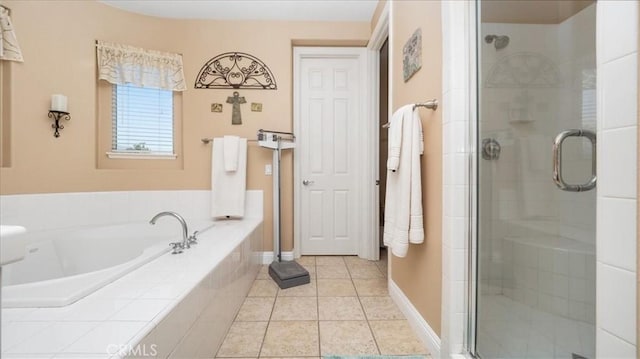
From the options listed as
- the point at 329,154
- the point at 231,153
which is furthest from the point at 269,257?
the point at 329,154

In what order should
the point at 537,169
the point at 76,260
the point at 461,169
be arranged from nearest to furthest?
the point at 461,169 < the point at 537,169 < the point at 76,260

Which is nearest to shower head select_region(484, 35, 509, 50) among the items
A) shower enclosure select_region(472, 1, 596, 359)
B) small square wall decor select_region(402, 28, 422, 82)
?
shower enclosure select_region(472, 1, 596, 359)

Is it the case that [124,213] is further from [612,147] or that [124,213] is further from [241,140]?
[612,147]

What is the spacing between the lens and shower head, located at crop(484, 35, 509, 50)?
52.9 inches

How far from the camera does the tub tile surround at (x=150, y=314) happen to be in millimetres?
805

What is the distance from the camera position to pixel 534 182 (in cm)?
151

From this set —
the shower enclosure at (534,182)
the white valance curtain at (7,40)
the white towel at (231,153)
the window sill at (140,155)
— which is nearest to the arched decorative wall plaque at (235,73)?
the white towel at (231,153)

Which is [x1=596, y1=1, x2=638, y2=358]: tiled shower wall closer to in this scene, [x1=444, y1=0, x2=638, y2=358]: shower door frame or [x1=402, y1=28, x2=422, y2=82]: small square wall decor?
[x1=444, y1=0, x2=638, y2=358]: shower door frame

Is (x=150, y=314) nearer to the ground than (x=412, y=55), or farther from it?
nearer to the ground

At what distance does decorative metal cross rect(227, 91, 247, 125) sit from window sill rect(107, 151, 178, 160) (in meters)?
0.76

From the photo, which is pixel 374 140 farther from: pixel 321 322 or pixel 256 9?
pixel 321 322

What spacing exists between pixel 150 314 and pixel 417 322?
4.56 feet

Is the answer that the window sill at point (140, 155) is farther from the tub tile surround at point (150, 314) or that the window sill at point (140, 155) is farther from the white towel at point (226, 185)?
the tub tile surround at point (150, 314)

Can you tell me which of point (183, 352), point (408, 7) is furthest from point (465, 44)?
point (183, 352)
